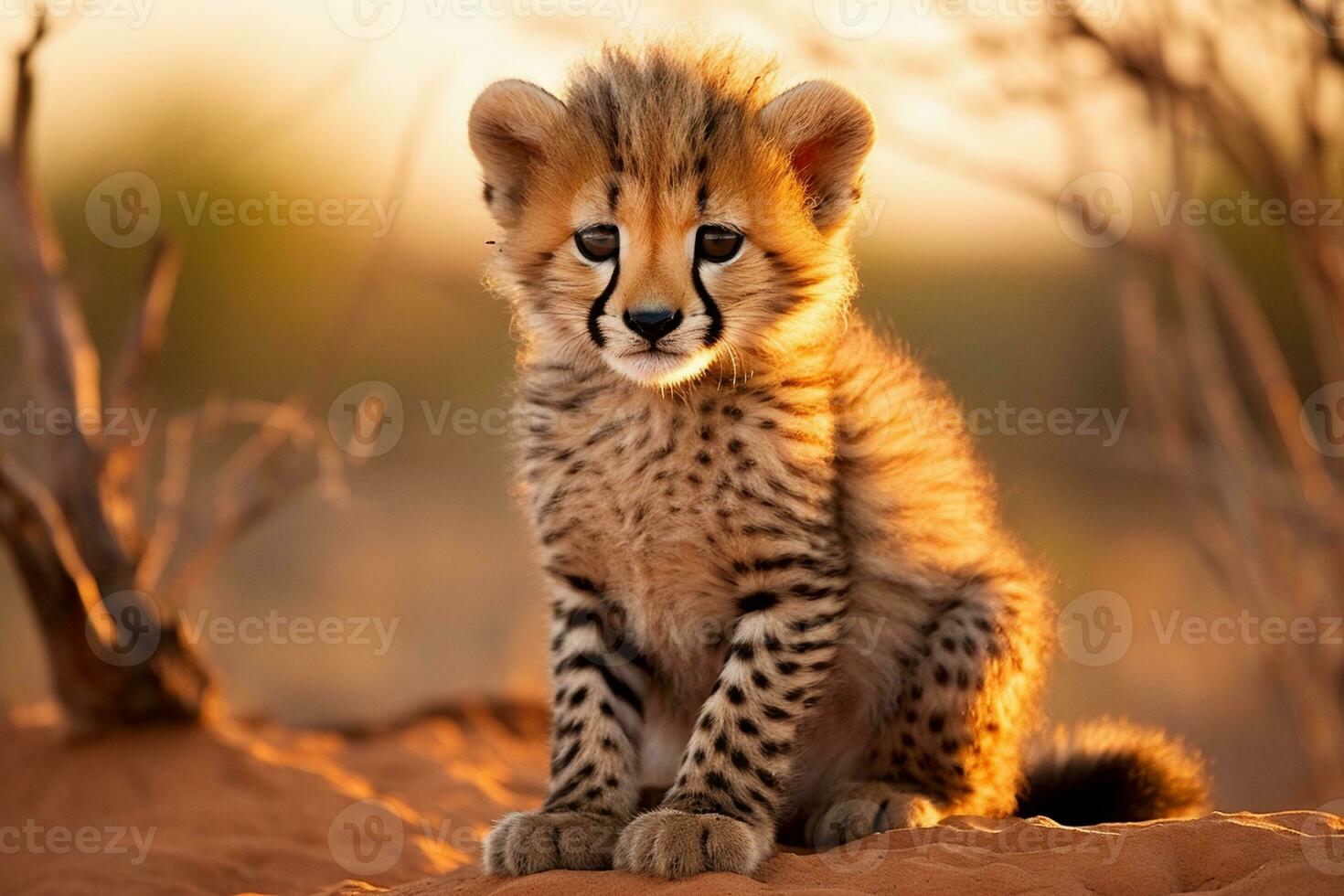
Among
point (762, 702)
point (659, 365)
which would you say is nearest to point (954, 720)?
point (762, 702)

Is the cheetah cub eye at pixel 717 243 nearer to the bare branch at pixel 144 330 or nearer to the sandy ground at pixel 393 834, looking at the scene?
the sandy ground at pixel 393 834

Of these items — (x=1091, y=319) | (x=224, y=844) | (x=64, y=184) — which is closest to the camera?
(x=224, y=844)

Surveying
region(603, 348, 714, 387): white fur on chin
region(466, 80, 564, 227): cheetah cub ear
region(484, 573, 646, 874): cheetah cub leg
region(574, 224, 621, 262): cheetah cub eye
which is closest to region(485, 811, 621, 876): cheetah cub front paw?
region(484, 573, 646, 874): cheetah cub leg

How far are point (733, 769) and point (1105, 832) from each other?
34.6 inches

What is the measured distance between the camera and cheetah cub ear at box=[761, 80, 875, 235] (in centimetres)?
357

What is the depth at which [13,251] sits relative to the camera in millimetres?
5406

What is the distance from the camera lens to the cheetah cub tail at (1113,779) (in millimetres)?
4074

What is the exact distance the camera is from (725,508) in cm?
352

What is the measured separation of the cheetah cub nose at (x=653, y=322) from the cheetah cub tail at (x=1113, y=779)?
1.81 meters

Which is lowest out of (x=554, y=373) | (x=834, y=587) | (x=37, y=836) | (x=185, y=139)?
(x=37, y=836)

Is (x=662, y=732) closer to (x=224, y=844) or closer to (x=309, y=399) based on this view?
(x=224, y=844)

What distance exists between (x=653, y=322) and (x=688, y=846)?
3.89 ft

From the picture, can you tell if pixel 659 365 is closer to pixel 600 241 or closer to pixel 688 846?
pixel 600 241

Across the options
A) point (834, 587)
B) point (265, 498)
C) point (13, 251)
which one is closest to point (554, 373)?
point (834, 587)
